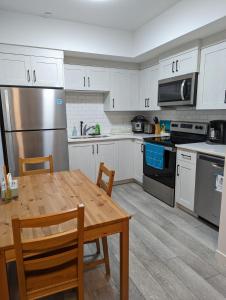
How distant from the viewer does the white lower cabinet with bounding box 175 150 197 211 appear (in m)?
2.62

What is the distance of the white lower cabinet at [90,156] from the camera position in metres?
3.47

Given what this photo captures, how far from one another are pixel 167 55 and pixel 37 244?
3.21 m

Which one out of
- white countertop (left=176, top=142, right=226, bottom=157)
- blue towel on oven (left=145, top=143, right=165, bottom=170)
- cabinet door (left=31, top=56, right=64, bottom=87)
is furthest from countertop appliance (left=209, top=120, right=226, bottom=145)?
cabinet door (left=31, top=56, right=64, bottom=87)

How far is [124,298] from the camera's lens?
140 centimetres

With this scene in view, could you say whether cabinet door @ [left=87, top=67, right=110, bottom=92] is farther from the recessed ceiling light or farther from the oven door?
the oven door

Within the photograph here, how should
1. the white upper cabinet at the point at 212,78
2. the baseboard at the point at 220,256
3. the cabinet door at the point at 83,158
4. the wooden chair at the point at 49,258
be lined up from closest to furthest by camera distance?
the wooden chair at the point at 49,258 < the baseboard at the point at 220,256 < the white upper cabinet at the point at 212,78 < the cabinet door at the point at 83,158

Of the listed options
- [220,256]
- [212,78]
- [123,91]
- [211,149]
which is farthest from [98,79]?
[220,256]

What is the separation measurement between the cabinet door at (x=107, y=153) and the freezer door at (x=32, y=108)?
794mm

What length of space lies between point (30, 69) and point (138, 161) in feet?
7.43

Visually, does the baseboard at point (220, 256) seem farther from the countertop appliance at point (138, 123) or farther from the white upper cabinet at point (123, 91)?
the white upper cabinet at point (123, 91)

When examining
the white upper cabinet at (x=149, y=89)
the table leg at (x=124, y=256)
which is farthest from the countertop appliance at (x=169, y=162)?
the table leg at (x=124, y=256)

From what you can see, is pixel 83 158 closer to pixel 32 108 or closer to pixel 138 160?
pixel 138 160

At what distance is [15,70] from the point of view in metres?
2.92

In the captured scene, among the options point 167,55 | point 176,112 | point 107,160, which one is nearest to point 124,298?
point 107,160
